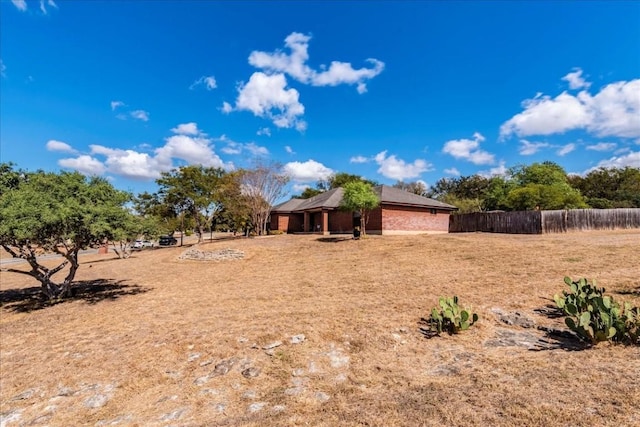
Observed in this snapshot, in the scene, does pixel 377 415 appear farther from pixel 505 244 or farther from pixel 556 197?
pixel 556 197

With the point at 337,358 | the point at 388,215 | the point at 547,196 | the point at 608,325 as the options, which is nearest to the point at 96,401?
the point at 337,358

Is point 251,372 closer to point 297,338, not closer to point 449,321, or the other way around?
point 297,338

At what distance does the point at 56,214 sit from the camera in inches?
406

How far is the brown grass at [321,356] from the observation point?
442 centimetres

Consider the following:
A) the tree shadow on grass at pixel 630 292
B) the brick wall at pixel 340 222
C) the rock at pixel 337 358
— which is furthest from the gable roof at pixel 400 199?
the rock at pixel 337 358

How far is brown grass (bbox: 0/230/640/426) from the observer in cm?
442

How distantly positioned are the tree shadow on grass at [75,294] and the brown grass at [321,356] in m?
0.14

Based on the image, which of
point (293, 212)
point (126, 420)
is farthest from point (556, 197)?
point (126, 420)

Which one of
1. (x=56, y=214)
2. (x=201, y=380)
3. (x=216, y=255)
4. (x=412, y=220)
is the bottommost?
(x=201, y=380)

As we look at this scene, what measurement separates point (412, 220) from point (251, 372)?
1039 inches

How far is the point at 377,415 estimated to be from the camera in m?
4.32

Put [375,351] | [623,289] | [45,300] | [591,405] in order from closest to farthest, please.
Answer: [591,405]
[375,351]
[623,289]
[45,300]

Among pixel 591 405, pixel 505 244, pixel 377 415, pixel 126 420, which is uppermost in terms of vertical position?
pixel 505 244

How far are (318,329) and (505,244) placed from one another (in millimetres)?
14391
